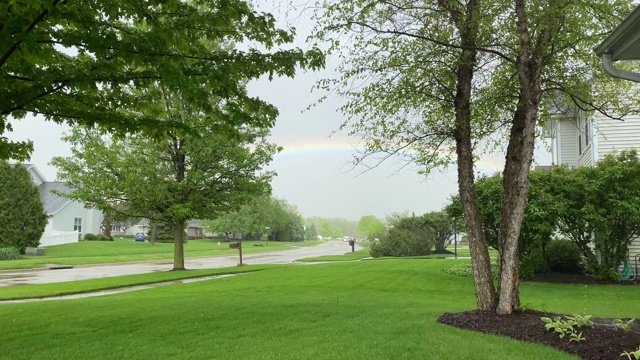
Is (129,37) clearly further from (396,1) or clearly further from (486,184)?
(486,184)

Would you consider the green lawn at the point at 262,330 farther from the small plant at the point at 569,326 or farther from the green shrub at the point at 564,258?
the green shrub at the point at 564,258

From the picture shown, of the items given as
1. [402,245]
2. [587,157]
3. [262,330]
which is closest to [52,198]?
[402,245]

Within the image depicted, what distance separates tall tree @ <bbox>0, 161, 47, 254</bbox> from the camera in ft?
114

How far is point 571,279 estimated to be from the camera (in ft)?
49.8

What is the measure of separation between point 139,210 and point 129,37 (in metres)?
16.6

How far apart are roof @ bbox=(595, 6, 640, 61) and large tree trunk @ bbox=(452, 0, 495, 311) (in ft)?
7.50

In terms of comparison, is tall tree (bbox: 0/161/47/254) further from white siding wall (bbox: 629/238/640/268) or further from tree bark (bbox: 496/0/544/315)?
white siding wall (bbox: 629/238/640/268)

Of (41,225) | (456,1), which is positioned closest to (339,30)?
(456,1)

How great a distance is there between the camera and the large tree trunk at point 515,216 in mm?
6824

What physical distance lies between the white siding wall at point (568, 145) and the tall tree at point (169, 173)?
1379cm

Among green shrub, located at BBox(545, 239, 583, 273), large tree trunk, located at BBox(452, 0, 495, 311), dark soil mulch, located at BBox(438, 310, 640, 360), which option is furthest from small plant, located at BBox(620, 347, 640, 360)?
green shrub, located at BBox(545, 239, 583, 273)

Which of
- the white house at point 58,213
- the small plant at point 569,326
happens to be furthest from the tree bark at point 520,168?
the white house at point 58,213

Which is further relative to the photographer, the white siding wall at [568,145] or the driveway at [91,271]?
the white siding wall at [568,145]

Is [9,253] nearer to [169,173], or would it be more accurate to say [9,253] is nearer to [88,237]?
[169,173]
